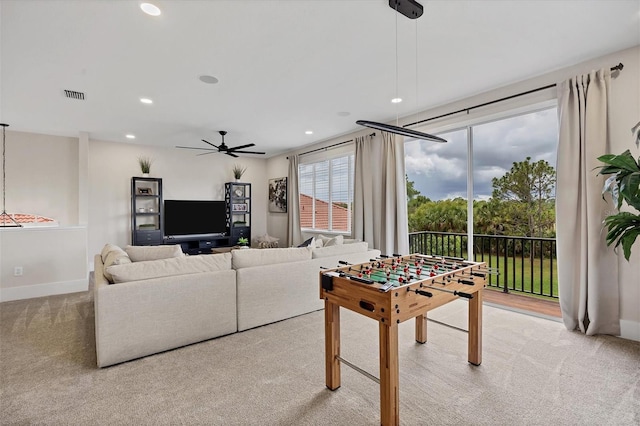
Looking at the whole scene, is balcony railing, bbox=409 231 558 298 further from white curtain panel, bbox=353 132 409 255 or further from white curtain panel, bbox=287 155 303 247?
white curtain panel, bbox=287 155 303 247

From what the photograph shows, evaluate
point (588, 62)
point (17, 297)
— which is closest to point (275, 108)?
point (588, 62)

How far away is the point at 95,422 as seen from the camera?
5.99 feet

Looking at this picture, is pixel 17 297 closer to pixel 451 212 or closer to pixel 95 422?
pixel 95 422

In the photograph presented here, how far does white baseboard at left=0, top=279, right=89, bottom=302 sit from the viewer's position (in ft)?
13.8

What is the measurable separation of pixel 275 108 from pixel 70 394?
3764 mm

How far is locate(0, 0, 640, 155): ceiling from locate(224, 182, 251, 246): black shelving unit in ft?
10.1

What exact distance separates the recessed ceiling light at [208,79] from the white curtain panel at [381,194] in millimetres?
2668

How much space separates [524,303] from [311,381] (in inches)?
127

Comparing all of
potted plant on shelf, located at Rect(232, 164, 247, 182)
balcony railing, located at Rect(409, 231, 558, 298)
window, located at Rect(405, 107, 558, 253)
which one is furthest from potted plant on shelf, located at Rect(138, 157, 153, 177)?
balcony railing, located at Rect(409, 231, 558, 298)

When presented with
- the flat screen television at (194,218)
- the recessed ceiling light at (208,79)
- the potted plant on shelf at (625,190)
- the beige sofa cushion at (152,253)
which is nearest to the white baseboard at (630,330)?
the potted plant on shelf at (625,190)

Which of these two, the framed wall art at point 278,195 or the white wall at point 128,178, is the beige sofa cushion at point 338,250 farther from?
the white wall at point 128,178

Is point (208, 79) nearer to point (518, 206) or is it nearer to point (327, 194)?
point (327, 194)

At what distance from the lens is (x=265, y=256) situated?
11.0 ft

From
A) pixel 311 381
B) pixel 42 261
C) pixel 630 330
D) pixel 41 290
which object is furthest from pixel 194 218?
pixel 630 330
